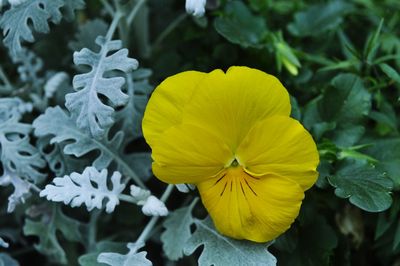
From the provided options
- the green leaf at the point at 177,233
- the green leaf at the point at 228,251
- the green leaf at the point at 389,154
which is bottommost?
the green leaf at the point at 177,233

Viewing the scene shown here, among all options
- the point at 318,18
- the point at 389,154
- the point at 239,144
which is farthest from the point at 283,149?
the point at 318,18

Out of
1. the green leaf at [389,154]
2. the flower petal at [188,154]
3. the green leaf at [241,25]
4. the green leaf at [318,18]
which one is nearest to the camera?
the flower petal at [188,154]

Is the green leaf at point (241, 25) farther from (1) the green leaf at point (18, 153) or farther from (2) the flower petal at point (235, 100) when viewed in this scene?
(1) the green leaf at point (18, 153)

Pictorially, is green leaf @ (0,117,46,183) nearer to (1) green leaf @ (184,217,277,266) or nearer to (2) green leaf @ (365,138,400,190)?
(1) green leaf @ (184,217,277,266)

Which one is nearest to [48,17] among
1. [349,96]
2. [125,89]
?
[125,89]

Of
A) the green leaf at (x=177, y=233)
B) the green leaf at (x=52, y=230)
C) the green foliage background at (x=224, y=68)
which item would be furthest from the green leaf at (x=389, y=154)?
the green leaf at (x=52, y=230)

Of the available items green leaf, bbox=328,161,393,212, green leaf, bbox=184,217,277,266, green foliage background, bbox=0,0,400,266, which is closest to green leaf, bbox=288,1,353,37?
green foliage background, bbox=0,0,400,266
